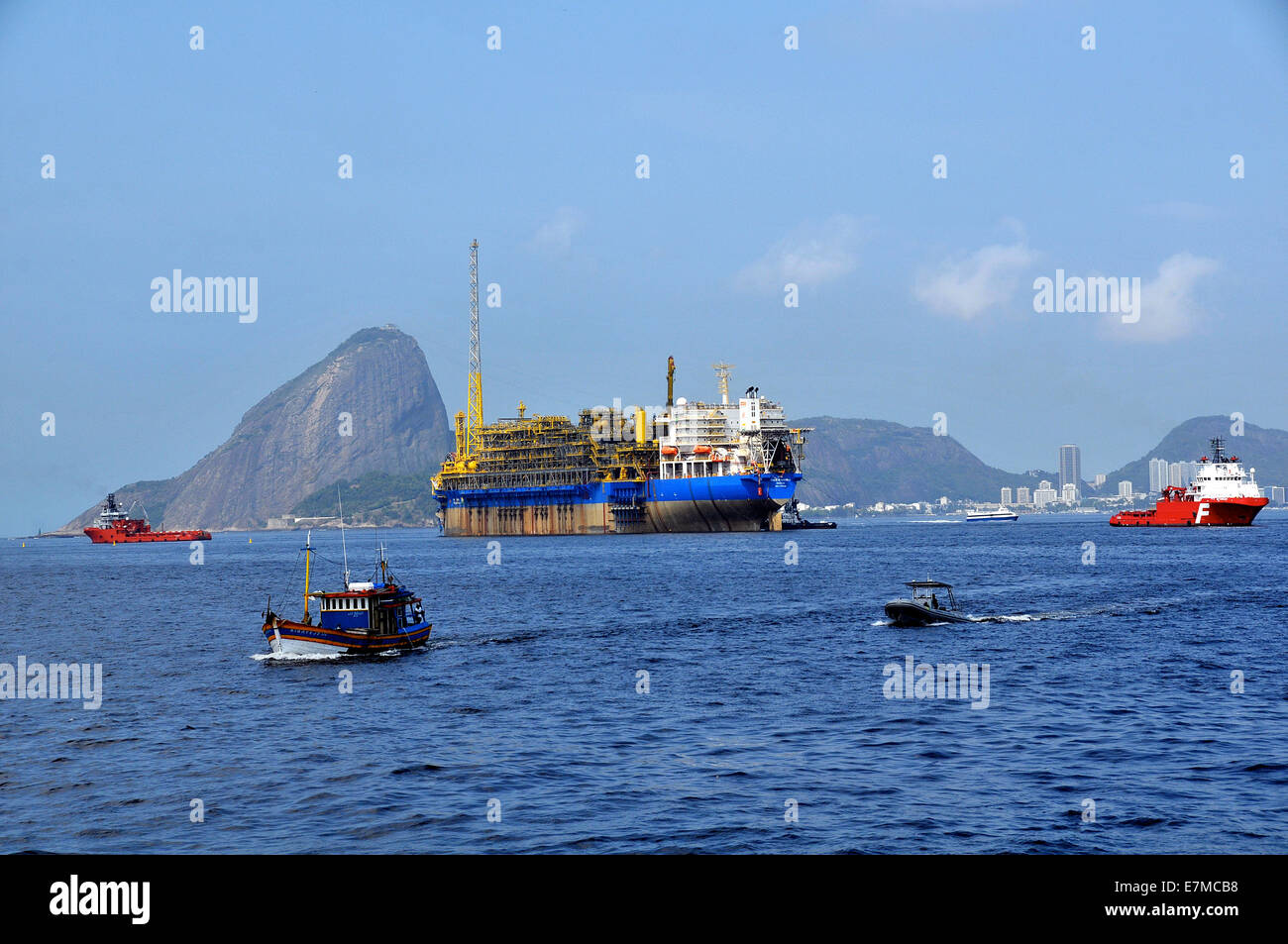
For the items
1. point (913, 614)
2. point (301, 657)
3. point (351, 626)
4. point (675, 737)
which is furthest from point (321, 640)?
point (913, 614)

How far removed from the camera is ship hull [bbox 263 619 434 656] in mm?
53000

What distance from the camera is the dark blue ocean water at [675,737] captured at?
24234mm

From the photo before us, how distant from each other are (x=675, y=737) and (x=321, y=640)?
2594cm

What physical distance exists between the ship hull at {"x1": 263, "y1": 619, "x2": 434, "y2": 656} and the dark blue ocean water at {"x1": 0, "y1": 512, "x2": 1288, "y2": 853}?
93 cm

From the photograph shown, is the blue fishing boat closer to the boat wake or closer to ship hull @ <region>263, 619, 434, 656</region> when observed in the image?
ship hull @ <region>263, 619, 434, 656</region>

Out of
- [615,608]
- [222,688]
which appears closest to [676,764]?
[222,688]

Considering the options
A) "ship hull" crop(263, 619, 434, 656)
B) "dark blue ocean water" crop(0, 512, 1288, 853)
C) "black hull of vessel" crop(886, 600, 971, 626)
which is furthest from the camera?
"black hull of vessel" crop(886, 600, 971, 626)

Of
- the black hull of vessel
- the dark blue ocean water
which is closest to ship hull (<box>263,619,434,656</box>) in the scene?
the dark blue ocean water

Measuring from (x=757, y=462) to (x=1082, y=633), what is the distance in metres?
139

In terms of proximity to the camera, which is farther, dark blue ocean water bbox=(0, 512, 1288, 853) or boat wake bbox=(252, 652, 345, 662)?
boat wake bbox=(252, 652, 345, 662)

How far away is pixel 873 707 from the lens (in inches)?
1491

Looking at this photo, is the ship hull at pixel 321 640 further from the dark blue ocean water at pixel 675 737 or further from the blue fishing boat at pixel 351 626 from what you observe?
the dark blue ocean water at pixel 675 737

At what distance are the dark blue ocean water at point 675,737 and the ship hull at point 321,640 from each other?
0.93 meters
